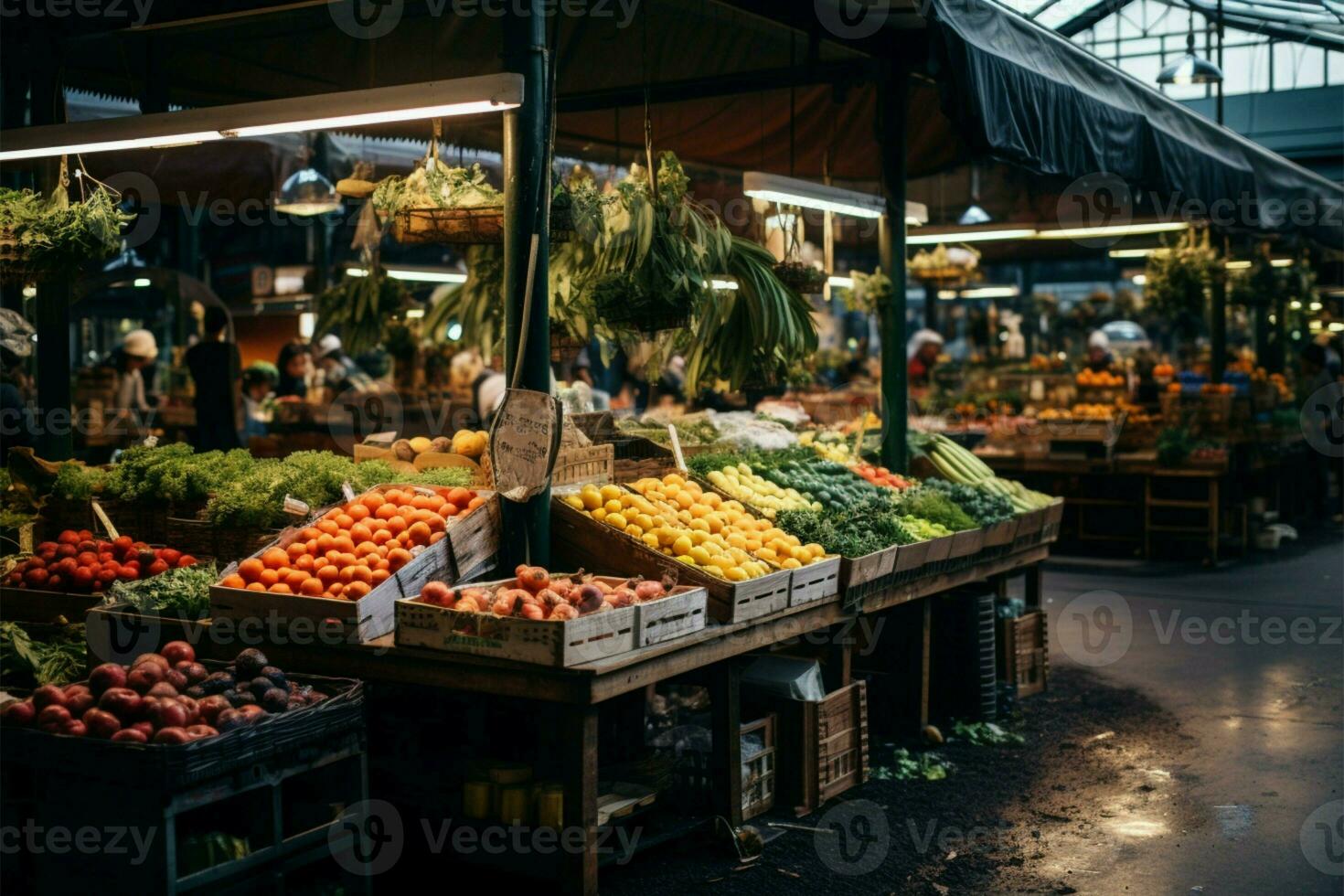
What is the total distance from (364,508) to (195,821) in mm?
1527

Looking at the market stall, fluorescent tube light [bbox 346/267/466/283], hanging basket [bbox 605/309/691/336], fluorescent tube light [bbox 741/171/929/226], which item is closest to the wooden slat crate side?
the market stall

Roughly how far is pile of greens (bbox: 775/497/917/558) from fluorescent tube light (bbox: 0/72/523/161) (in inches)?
85.8

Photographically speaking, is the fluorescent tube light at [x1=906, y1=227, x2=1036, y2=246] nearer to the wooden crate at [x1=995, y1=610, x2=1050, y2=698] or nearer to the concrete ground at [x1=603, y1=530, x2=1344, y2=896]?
the concrete ground at [x1=603, y1=530, x2=1344, y2=896]

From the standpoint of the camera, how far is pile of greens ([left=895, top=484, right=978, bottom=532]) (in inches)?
252

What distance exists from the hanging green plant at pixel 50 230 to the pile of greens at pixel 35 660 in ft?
4.79

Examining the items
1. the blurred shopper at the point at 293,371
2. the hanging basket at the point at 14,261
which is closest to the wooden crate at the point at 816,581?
the hanging basket at the point at 14,261

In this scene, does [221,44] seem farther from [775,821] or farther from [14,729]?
[775,821]

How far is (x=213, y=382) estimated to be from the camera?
31.0 ft

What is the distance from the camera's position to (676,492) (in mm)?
5535

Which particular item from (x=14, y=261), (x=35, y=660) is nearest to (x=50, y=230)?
(x=14, y=261)

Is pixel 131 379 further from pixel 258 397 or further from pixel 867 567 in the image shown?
pixel 867 567

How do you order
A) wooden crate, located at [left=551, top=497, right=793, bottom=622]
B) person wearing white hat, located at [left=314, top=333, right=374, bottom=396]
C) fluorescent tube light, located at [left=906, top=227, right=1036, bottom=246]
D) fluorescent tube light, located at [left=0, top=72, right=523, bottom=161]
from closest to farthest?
fluorescent tube light, located at [left=0, top=72, right=523, bottom=161], wooden crate, located at [left=551, top=497, right=793, bottom=622], fluorescent tube light, located at [left=906, top=227, right=1036, bottom=246], person wearing white hat, located at [left=314, top=333, right=374, bottom=396]

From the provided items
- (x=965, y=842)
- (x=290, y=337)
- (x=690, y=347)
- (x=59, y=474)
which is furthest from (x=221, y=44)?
(x=290, y=337)

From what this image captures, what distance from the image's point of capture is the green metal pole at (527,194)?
4.51m
